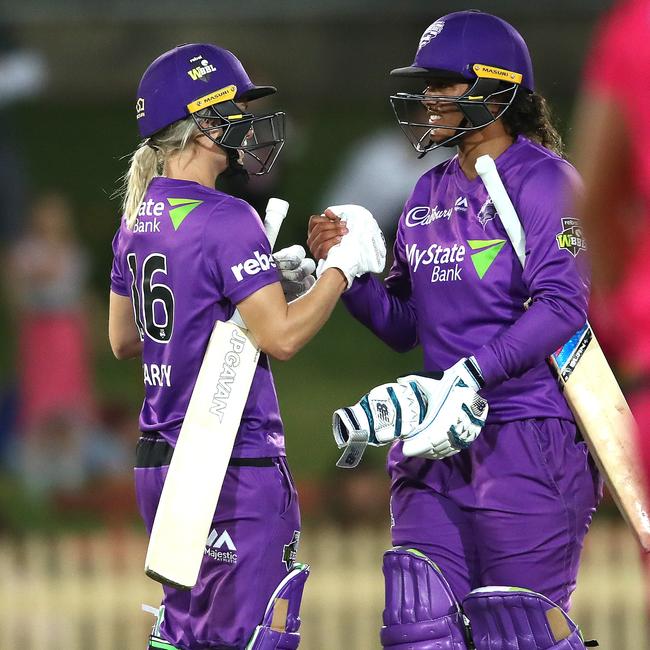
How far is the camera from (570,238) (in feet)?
9.80

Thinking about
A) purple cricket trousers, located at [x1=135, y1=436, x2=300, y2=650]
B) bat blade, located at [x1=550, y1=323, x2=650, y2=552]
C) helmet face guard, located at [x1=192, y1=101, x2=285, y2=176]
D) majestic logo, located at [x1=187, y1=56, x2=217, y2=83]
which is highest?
majestic logo, located at [x1=187, y1=56, x2=217, y2=83]

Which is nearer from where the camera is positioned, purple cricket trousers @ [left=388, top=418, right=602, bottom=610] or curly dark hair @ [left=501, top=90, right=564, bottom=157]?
purple cricket trousers @ [left=388, top=418, right=602, bottom=610]

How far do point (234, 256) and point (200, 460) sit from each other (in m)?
0.43

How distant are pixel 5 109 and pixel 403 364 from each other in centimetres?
285

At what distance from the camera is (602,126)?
6.59 feet

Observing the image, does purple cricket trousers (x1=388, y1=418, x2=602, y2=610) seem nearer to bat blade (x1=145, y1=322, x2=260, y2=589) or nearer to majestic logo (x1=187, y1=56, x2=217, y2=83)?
bat blade (x1=145, y1=322, x2=260, y2=589)

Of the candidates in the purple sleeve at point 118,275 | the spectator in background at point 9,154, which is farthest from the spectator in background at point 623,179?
the spectator in background at point 9,154

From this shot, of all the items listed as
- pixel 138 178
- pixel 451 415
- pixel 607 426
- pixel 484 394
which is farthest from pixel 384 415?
pixel 138 178

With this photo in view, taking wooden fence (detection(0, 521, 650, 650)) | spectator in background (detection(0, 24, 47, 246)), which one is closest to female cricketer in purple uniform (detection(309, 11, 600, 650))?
wooden fence (detection(0, 521, 650, 650))

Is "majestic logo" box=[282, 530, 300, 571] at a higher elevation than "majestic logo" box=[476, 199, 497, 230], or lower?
lower

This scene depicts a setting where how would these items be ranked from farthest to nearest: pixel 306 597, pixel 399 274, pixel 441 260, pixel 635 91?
pixel 306 597, pixel 399 274, pixel 441 260, pixel 635 91

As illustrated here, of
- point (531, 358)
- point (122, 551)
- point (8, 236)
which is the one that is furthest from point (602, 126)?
point (8, 236)

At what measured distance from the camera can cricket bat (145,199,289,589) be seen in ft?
9.43

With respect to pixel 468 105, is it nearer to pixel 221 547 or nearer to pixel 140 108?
pixel 140 108
